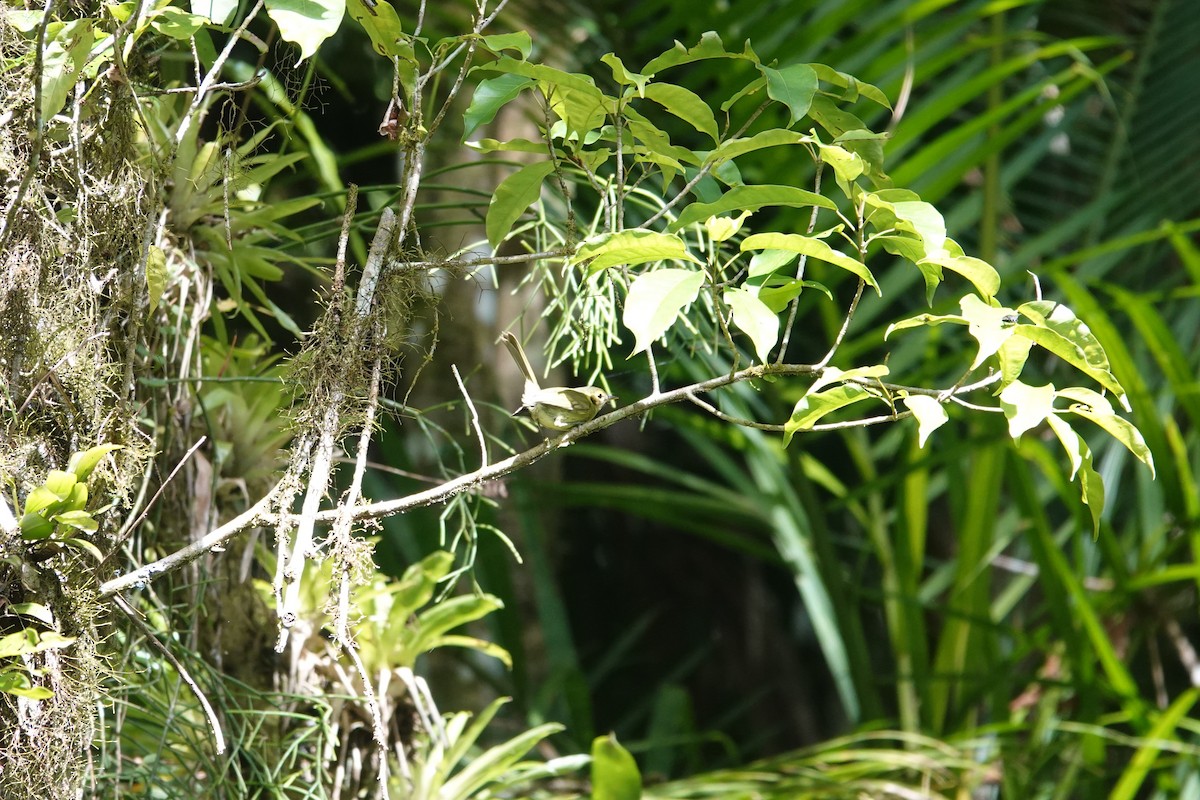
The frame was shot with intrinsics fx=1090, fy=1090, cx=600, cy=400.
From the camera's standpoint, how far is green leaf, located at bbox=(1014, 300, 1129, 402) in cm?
33

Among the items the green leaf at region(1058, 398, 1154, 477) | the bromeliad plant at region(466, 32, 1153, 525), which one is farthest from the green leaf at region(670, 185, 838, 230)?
the green leaf at region(1058, 398, 1154, 477)

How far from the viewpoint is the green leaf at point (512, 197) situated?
0.40m

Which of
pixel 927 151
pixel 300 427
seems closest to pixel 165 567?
pixel 300 427

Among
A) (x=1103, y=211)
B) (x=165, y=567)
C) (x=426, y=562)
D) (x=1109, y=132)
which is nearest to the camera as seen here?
(x=165, y=567)

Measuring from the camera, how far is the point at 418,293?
0.43m

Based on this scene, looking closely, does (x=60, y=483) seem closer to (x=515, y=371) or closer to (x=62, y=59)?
(x=62, y=59)

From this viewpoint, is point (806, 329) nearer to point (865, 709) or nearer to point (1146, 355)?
point (1146, 355)

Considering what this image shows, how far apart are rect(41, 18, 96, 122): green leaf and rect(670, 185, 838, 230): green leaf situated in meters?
0.20

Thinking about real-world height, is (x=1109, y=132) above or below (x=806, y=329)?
above

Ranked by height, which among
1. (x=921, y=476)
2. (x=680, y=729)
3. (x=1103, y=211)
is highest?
(x=1103, y=211)

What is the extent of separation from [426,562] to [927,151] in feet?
1.77

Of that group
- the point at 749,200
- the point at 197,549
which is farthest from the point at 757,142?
the point at 197,549

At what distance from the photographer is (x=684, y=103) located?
0.39 meters

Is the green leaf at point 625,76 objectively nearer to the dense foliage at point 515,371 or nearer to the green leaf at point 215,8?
the dense foliage at point 515,371
